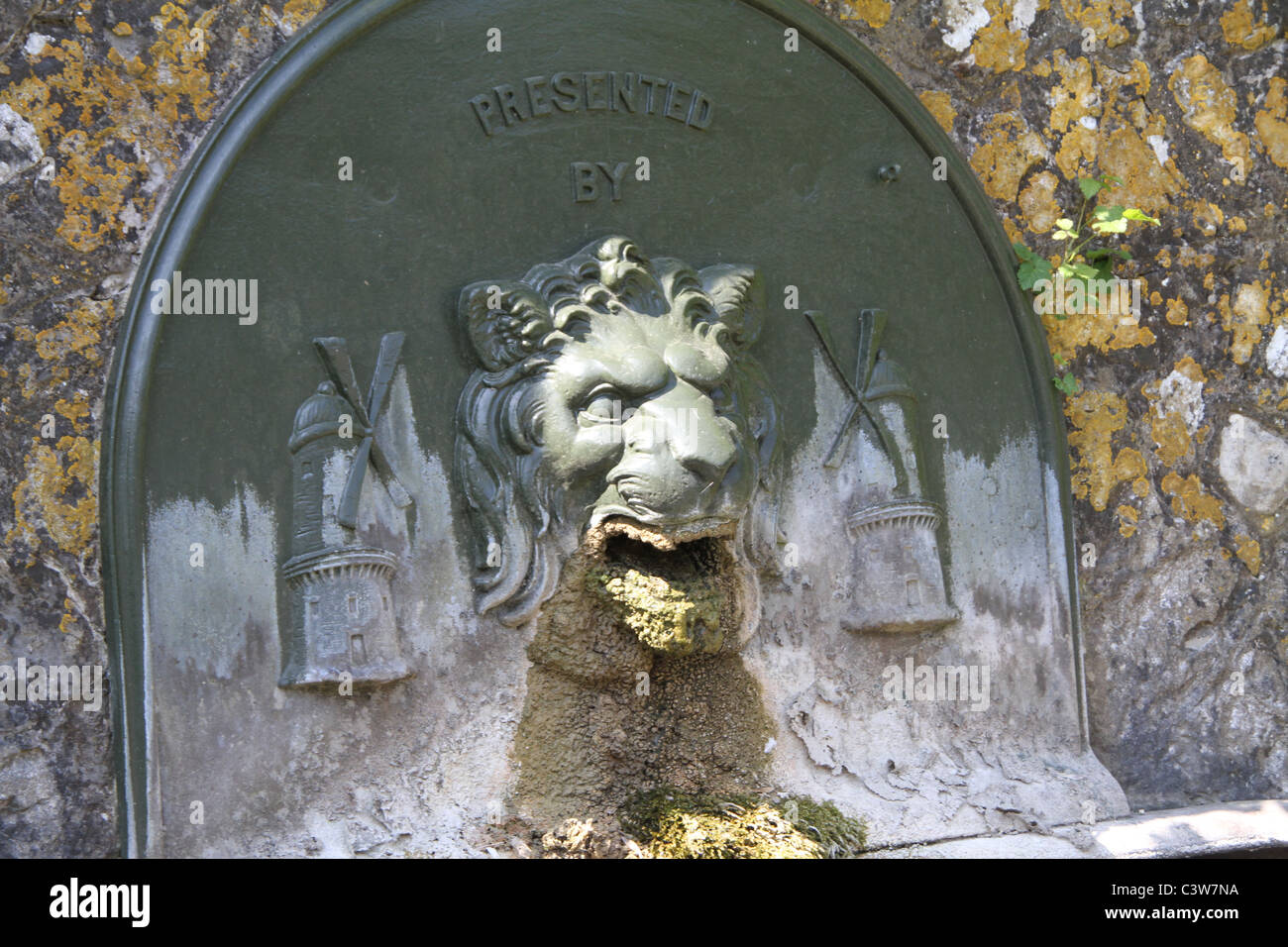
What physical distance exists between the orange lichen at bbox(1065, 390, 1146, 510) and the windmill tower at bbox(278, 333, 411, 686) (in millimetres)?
1376

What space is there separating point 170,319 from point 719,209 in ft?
3.19

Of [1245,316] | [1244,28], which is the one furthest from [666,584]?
[1244,28]

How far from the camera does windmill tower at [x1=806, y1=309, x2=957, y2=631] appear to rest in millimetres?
2650

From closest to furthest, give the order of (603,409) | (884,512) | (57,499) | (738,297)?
1. (57,499)
2. (603,409)
3. (738,297)
4. (884,512)

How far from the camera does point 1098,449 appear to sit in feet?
9.43

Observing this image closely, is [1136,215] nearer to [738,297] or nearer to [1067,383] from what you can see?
[1067,383]

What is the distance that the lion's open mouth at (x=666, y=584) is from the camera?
2395 mm

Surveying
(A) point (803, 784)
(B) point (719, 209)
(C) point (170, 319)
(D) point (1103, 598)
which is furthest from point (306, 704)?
(D) point (1103, 598)

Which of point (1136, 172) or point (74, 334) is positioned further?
point (1136, 172)

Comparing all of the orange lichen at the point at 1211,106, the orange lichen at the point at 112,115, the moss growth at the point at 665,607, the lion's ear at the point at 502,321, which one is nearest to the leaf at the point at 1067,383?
the orange lichen at the point at 1211,106

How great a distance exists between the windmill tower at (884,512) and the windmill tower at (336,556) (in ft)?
2.78

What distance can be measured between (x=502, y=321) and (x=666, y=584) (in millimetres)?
515

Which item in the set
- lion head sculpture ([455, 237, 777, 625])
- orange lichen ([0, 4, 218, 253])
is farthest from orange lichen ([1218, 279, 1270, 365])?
orange lichen ([0, 4, 218, 253])

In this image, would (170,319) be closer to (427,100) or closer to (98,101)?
(98,101)
